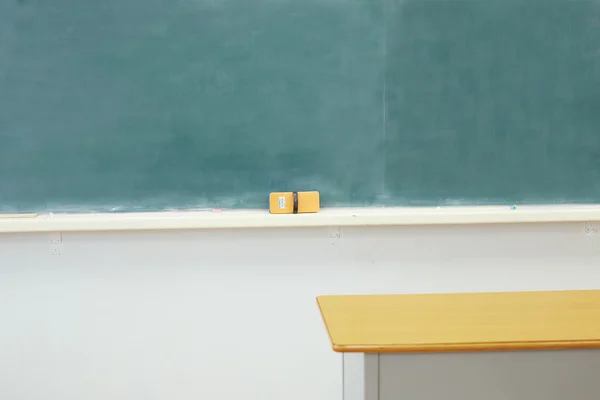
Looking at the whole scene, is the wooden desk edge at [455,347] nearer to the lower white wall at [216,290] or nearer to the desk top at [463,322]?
the desk top at [463,322]

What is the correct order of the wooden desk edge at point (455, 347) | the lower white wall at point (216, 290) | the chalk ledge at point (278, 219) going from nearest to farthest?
the wooden desk edge at point (455, 347)
the chalk ledge at point (278, 219)
the lower white wall at point (216, 290)

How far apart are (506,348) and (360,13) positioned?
1513mm

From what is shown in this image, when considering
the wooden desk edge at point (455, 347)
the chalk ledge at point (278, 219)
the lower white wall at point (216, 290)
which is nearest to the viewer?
the wooden desk edge at point (455, 347)

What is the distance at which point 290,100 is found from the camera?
2.34m

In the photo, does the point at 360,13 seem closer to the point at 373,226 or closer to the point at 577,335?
the point at 373,226

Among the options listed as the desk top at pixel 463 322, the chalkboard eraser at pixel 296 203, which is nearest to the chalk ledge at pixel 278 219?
the chalkboard eraser at pixel 296 203

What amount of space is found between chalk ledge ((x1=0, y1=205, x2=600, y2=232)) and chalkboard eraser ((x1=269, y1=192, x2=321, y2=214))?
0.04 meters

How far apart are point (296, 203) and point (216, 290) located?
0.52 metres

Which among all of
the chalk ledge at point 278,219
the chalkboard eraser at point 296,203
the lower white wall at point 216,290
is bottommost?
the lower white wall at point 216,290

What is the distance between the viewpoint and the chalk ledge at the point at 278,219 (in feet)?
7.32

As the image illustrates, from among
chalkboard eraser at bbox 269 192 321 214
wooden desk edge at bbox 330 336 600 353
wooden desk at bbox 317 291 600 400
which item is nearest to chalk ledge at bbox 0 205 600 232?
chalkboard eraser at bbox 269 192 321 214

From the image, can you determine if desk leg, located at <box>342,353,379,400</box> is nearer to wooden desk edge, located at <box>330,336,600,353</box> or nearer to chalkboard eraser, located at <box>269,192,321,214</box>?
wooden desk edge, located at <box>330,336,600,353</box>

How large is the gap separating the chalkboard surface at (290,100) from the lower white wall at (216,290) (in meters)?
0.18

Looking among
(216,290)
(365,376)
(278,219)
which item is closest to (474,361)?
(365,376)
